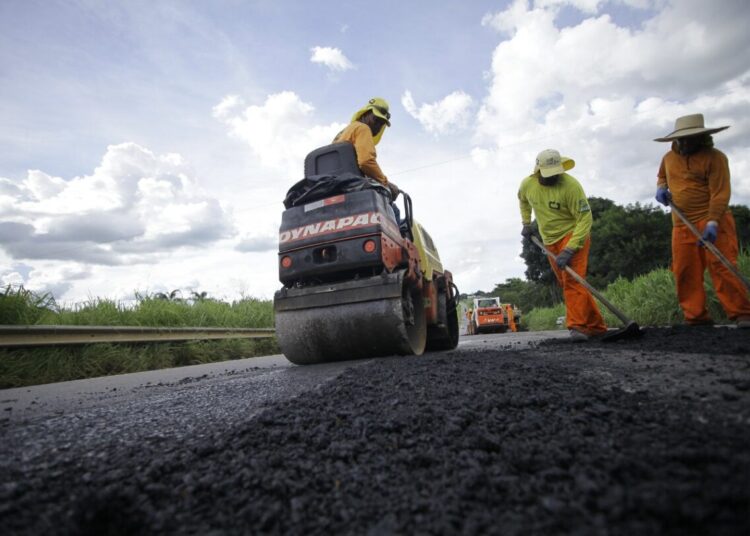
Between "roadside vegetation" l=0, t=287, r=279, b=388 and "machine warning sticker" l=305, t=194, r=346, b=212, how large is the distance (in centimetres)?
317

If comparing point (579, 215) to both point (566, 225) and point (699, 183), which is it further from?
point (699, 183)

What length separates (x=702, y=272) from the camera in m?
4.56

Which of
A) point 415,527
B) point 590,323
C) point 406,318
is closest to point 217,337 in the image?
point 406,318

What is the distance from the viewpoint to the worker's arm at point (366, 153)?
15.1ft

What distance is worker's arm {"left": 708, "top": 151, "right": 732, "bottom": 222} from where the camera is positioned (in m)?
4.19

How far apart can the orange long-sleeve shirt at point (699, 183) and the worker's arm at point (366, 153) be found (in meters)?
3.00

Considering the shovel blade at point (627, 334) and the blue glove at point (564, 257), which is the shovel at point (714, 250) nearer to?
the shovel blade at point (627, 334)

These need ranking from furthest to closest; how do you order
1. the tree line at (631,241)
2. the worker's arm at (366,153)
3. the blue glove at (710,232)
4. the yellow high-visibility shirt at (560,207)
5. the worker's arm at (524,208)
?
the tree line at (631,241)
the worker's arm at (524,208)
the yellow high-visibility shirt at (560,207)
the worker's arm at (366,153)
the blue glove at (710,232)

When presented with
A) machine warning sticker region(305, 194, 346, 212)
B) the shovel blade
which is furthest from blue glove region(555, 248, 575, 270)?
machine warning sticker region(305, 194, 346, 212)

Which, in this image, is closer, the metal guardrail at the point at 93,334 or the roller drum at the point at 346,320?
the roller drum at the point at 346,320

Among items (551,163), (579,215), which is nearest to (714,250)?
(579,215)

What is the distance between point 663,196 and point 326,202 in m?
3.54

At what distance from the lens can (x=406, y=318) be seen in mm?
4164

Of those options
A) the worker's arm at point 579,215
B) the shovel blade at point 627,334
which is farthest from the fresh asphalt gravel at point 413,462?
the worker's arm at point 579,215
